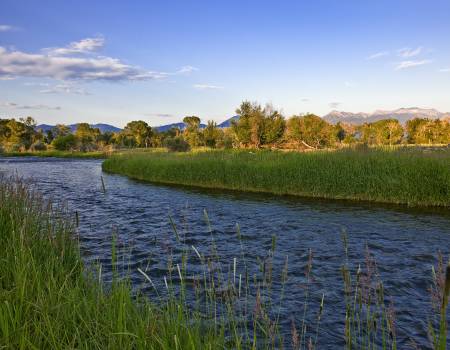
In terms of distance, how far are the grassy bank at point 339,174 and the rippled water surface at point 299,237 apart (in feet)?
4.93

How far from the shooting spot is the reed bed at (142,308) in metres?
3.57

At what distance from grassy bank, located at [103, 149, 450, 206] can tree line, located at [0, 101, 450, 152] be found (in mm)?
6703

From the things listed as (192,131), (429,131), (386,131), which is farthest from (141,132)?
(429,131)

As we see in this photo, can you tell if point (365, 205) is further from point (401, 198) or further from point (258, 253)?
point (258, 253)

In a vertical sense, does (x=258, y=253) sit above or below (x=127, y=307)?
below

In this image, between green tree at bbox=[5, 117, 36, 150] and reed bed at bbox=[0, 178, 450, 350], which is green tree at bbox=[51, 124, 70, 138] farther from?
reed bed at bbox=[0, 178, 450, 350]

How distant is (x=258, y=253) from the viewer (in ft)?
35.6

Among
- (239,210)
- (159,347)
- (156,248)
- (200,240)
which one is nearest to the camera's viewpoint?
(159,347)

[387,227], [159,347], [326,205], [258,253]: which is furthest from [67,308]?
[326,205]

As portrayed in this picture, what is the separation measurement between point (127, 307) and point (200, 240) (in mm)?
8100

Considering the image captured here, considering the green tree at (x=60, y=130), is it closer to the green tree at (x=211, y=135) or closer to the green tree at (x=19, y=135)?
the green tree at (x=19, y=135)

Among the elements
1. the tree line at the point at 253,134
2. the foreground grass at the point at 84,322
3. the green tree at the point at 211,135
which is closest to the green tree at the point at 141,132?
the tree line at the point at 253,134

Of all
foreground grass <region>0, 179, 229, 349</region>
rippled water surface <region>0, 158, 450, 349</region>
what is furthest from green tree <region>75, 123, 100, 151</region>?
foreground grass <region>0, 179, 229, 349</region>

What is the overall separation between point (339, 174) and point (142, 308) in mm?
18054
